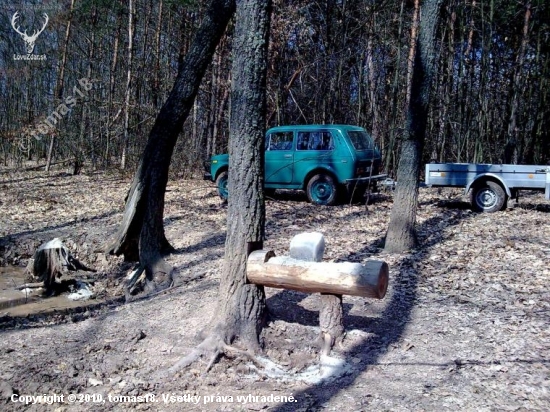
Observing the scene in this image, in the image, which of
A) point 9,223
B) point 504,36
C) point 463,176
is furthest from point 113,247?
point 504,36

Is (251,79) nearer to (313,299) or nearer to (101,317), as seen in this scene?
(313,299)

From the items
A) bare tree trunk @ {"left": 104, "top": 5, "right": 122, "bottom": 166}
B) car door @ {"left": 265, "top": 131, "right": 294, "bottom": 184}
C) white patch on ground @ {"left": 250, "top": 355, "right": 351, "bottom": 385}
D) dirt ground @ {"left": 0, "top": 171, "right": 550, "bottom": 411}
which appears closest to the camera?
dirt ground @ {"left": 0, "top": 171, "right": 550, "bottom": 411}

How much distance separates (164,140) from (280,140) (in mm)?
5859

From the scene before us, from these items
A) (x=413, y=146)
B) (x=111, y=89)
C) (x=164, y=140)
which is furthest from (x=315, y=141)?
(x=111, y=89)

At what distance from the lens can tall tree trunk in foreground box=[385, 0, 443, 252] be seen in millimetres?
8023

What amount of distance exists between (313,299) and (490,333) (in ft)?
6.62

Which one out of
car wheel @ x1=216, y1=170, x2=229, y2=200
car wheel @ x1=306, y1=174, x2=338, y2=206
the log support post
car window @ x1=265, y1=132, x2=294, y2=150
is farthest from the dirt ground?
car window @ x1=265, y1=132, x2=294, y2=150

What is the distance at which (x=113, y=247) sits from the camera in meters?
9.20

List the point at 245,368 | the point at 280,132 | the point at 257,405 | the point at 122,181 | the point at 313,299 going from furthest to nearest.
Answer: the point at 122,181
the point at 280,132
the point at 313,299
the point at 245,368
the point at 257,405

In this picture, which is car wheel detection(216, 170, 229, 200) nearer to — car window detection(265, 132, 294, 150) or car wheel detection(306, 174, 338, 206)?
car window detection(265, 132, 294, 150)

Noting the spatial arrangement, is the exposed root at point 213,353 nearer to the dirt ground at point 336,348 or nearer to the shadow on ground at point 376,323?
the dirt ground at point 336,348

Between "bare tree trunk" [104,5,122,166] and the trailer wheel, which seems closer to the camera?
the trailer wheel

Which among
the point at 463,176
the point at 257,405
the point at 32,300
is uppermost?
the point at 463,176

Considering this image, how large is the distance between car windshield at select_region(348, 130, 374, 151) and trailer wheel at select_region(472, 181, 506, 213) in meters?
2.93
